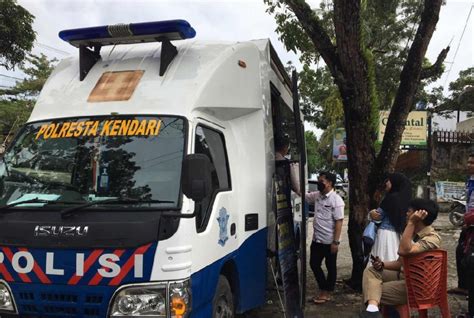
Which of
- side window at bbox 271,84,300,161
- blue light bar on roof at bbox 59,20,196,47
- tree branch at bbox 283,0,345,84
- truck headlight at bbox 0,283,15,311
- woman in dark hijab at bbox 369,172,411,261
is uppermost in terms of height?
tree branch at bbox 283,0,345,84

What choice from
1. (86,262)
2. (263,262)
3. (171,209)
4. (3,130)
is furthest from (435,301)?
(3,130)

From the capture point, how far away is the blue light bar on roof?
392cm

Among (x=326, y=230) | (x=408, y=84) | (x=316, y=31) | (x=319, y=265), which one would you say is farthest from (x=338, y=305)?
(x=316, y=31)

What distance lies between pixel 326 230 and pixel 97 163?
11.2 feet

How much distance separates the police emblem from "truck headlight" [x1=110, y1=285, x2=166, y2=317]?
0.90 m

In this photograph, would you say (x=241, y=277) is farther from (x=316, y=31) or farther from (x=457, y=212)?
(x=457, y=212)

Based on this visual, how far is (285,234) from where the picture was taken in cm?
522

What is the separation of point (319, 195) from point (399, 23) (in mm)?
17128

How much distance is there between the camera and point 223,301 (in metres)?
3.92

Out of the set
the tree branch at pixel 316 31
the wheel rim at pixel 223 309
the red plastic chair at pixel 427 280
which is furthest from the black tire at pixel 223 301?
the tree branch at pixel 316 31

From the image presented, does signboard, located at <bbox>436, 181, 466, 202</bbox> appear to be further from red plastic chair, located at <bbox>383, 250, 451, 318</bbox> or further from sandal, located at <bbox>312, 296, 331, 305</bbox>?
red plastic chair, located at <bbox>383, 250, 451, 318</bbox>

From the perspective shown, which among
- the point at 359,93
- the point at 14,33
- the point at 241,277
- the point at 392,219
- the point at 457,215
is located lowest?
the point at 457,215

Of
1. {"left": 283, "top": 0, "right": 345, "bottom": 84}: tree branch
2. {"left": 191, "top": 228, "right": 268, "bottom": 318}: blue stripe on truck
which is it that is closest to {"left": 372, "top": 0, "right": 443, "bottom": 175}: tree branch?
{"left": 283, "top": 0, "right": 345, "bottom": 84}: tree branch

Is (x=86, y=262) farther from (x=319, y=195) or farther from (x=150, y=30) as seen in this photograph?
(x=319, y=195)
